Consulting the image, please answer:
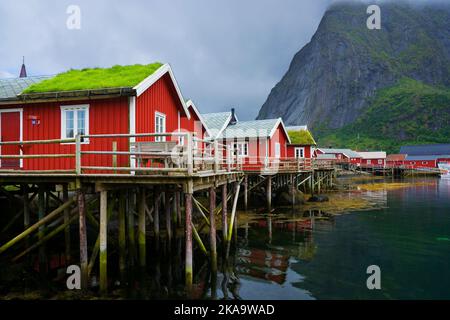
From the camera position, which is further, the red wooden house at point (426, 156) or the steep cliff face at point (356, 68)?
the steep cliff face at point (356, 68)

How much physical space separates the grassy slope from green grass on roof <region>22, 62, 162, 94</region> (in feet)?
395

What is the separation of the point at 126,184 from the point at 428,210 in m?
25.5

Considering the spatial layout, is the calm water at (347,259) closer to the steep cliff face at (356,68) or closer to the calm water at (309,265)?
the calm water at (309,265)

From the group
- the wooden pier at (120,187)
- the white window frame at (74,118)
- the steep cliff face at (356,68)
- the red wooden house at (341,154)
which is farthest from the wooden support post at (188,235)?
the steep cliff face at (356,68)

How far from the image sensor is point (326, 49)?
180m

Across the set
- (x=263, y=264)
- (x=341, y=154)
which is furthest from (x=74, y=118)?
(x=341, y=154)

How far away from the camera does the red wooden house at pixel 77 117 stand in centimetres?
1272

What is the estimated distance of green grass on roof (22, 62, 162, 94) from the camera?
1290 centimetres

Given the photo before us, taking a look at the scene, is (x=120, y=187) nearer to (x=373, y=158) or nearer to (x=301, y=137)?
(x=301, y=137)

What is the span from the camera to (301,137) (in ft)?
132

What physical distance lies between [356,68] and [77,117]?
172562 mm

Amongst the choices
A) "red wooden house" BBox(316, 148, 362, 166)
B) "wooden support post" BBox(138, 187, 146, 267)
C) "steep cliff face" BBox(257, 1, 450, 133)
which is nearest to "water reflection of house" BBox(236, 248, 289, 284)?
"wooden support post" BBox(138, 187, 146, 267)

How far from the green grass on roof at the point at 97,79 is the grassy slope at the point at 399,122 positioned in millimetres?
120295

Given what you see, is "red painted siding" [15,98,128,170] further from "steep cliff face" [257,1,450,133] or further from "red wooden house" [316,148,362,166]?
"steep cliff face" [257,1,450,133]
